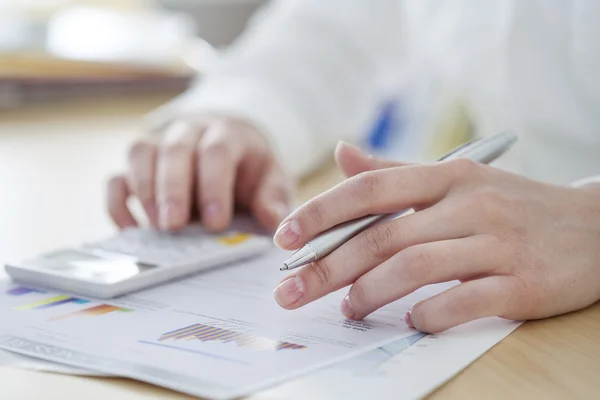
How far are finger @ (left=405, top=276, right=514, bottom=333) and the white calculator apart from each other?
195 millimetres

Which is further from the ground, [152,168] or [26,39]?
[26,39]

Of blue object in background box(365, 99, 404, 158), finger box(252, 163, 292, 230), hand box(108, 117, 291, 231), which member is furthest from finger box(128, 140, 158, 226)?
blue object in background box(365, 99, 404, 158)

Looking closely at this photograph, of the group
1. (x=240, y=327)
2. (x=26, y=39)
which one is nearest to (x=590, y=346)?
(x=240, y=327)

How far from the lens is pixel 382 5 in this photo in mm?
1205

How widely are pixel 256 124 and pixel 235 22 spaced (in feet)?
4.40

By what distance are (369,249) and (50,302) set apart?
22 centimetres

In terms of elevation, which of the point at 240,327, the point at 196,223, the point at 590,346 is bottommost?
the point at 590,346

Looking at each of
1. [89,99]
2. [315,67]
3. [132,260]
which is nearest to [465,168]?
[132,260]

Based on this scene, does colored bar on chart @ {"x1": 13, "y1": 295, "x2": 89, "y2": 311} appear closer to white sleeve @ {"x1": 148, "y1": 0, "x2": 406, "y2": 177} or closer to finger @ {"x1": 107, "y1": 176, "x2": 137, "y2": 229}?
finger @ {"x1": 107, "y1": 176, "x2": 137, "y2": 229}

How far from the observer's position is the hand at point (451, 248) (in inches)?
19.0

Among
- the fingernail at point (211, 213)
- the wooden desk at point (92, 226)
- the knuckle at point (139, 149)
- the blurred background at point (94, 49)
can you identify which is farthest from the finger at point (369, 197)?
the blurred background at point (94, 49)

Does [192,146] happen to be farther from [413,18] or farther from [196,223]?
[413,18]

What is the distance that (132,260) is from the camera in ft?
2.00

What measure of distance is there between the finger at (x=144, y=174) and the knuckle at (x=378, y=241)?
0.30 meters
